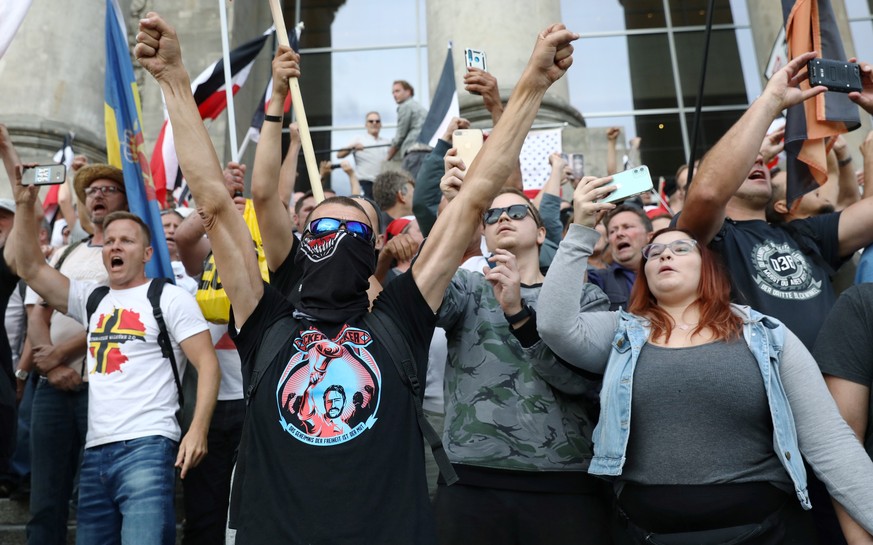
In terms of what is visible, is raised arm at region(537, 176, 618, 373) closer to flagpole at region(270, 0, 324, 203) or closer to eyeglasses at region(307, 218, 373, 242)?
eyeglasses at region(307, 218, 373, 242)

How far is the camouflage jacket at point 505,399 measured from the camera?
10.8ft

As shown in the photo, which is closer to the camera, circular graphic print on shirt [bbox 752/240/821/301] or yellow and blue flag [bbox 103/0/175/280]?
circular graphic print on shirt [bbox 752/240/821/301]

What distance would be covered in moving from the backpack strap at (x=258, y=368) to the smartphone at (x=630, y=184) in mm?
1374

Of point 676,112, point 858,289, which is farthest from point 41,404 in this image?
point 676,112

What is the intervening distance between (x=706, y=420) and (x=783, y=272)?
116 cm

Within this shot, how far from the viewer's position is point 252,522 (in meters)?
2.59

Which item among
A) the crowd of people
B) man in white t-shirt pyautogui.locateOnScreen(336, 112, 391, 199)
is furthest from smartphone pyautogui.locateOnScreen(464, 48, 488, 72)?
man in white t-shirt pyautogui.locateOnScreen(336, 112, 391, 199)

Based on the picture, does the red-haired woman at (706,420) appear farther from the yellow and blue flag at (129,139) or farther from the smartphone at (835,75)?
the yellow and blue flag at (129,139)

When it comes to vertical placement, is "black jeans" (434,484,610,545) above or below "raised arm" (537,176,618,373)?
below

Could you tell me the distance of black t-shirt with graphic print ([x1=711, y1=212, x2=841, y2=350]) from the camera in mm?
3666

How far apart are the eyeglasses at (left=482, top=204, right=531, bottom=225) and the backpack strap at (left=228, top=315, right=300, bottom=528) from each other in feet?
4.37

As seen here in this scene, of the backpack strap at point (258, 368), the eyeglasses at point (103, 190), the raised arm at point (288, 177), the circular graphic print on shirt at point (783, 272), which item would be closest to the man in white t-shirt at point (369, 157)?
the raised arm at point (288, 177)

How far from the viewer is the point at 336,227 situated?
2.96m

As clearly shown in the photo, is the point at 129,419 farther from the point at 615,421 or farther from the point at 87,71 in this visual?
the point at 87,71
